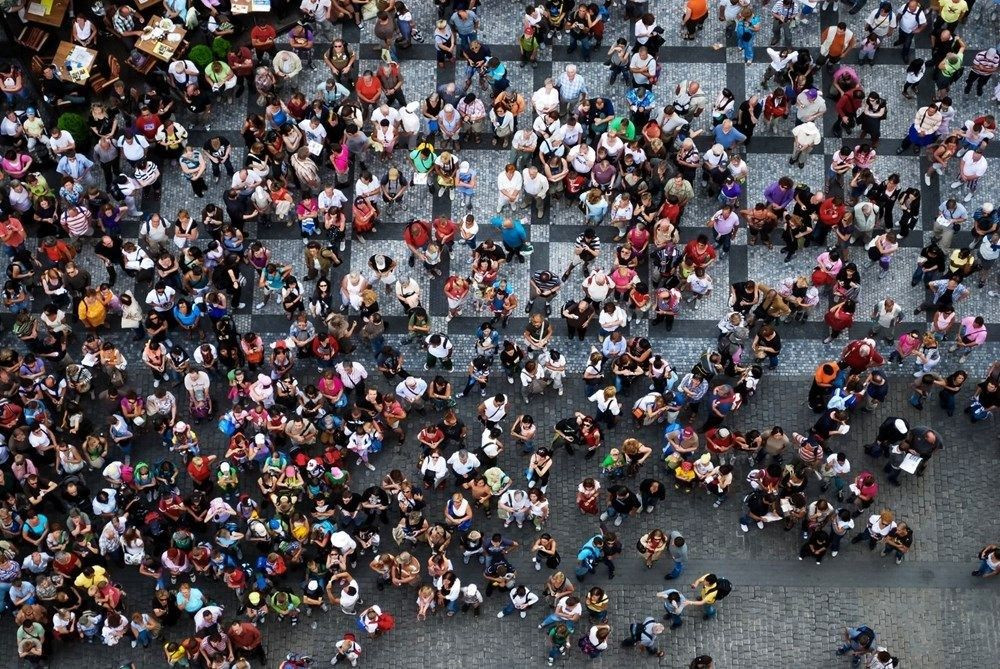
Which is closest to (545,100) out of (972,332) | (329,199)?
(329,199)

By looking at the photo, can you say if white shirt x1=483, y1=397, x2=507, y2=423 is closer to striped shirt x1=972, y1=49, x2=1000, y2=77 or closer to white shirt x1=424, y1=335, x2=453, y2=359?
white shirt x1=424, y1=335, x2=453, y2=359

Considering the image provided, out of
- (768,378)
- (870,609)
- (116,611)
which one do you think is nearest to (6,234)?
(116,611)

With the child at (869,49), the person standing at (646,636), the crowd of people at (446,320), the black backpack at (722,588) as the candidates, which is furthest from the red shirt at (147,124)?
the child at (869,49)

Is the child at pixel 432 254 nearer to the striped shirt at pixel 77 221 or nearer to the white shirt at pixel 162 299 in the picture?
the white shirt at pixel 162 299

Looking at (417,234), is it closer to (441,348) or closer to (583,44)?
(441,348)

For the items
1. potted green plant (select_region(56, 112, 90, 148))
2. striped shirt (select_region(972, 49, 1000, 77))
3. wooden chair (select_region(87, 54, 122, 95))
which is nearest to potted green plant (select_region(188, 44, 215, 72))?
wooden chair (select_region(87, 54, 122, 95))

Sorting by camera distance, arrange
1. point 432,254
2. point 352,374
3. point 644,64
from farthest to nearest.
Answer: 1. point 644,64
2. point 432,254
3. point 352,374
